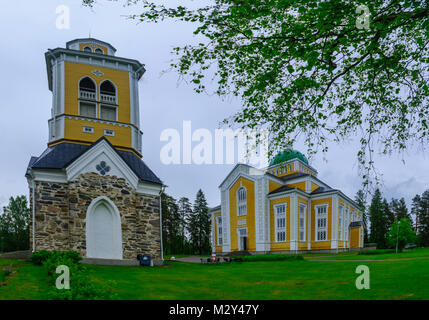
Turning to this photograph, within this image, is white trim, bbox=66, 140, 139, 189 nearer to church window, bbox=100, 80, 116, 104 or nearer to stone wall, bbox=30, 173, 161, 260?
stone wall, bbox=30, 173, 161, 260

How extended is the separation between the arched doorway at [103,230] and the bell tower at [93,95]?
15.9ft

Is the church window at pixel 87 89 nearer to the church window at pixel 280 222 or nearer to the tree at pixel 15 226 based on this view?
the church window at pixel 280 222

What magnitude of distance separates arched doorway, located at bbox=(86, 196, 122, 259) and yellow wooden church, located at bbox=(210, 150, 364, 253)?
92.6 feet

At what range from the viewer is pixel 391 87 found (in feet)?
30.5

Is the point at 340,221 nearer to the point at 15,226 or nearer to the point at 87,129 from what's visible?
the point at 87,129

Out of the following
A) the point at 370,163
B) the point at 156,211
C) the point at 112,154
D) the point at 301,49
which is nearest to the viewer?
the point at 301,49

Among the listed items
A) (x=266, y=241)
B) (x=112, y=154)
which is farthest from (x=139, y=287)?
(x=266, y=241)

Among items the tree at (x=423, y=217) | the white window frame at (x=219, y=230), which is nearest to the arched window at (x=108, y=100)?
the white window frame at (x=219, y=230)

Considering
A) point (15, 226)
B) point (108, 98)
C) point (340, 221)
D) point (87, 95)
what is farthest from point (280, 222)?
point (15, 226)

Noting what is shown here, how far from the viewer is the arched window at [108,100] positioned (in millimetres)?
23531

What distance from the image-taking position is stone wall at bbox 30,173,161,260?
61.1 ft

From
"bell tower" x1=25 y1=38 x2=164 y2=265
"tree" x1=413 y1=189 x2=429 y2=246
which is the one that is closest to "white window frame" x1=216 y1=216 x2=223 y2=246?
"bell tower" x1=25 y1=38 x2=164 y2=265
